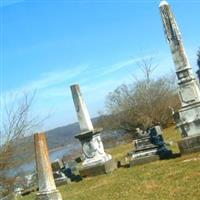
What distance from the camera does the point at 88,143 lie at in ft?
54.7

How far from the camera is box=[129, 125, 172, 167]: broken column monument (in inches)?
602

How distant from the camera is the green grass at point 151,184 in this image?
9.35 metres

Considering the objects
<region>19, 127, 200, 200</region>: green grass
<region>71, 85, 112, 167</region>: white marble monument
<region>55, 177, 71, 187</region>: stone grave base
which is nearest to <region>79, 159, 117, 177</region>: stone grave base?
<region>71, 85, 112, 167</region>: white marble monument

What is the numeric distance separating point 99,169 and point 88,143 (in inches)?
44.5

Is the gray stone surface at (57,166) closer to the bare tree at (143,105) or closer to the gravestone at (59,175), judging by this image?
the gravestone at (59,175)

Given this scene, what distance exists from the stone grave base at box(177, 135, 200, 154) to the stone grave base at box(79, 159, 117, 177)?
11.8 ft

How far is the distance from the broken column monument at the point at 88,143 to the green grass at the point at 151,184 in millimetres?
1467

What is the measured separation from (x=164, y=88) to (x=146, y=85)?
6.22ft

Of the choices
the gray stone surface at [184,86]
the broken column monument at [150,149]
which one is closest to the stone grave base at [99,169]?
the broken column monument at [150,149]

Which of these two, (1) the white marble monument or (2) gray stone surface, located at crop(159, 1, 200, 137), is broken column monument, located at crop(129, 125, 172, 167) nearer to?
(1) the white marble monument

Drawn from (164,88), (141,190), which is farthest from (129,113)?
(141,190)

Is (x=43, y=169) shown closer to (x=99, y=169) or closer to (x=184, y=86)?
(x=184, y=86)

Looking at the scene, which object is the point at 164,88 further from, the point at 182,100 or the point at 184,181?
the point at 184,181

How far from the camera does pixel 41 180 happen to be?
9.46 meters
